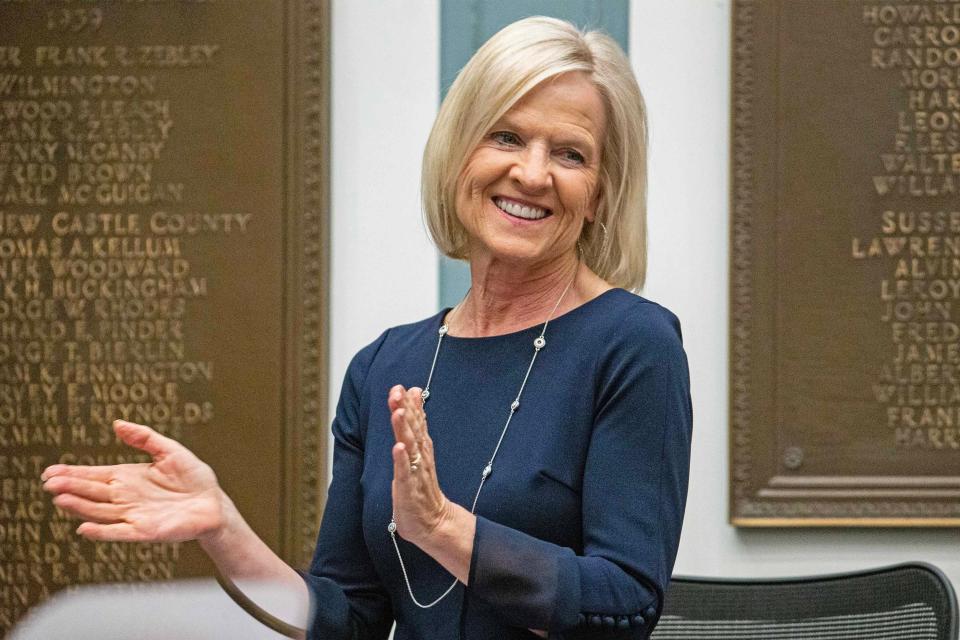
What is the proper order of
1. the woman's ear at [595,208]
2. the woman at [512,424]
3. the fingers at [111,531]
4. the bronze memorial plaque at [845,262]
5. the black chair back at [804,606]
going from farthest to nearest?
1. the bronze memorial plaque at [845,262]
2. the black chair back at [804,606]
3. the woman's ear at [595,208]
4. the woman at [512,424]
5. the fingers at [111,531]

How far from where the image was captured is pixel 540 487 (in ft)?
5.00

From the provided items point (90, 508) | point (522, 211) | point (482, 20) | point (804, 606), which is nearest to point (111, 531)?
point (90, 508)

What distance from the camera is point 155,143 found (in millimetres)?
3068

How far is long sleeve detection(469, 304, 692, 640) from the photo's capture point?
4.64 feet

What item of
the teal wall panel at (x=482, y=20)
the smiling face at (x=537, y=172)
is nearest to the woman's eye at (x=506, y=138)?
the smiling face at (x=537, y=172)

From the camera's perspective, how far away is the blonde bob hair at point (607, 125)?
1.59 m

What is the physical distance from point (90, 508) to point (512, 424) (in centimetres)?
53

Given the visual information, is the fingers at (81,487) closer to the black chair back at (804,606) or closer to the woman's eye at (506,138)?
the woman's eye at (506,138)

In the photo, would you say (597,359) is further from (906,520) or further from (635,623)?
(906,520)

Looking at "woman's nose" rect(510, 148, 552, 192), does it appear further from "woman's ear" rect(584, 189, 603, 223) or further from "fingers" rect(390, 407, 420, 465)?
"fingers" rect(390, 407, 420, 465)

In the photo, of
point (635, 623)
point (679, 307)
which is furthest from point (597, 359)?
point (679, 307)

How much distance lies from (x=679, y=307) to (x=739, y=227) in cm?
24

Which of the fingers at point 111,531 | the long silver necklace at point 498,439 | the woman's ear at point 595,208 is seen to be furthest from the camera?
the woman's ear at point 595,208

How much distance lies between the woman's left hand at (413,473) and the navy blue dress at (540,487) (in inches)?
3.0
